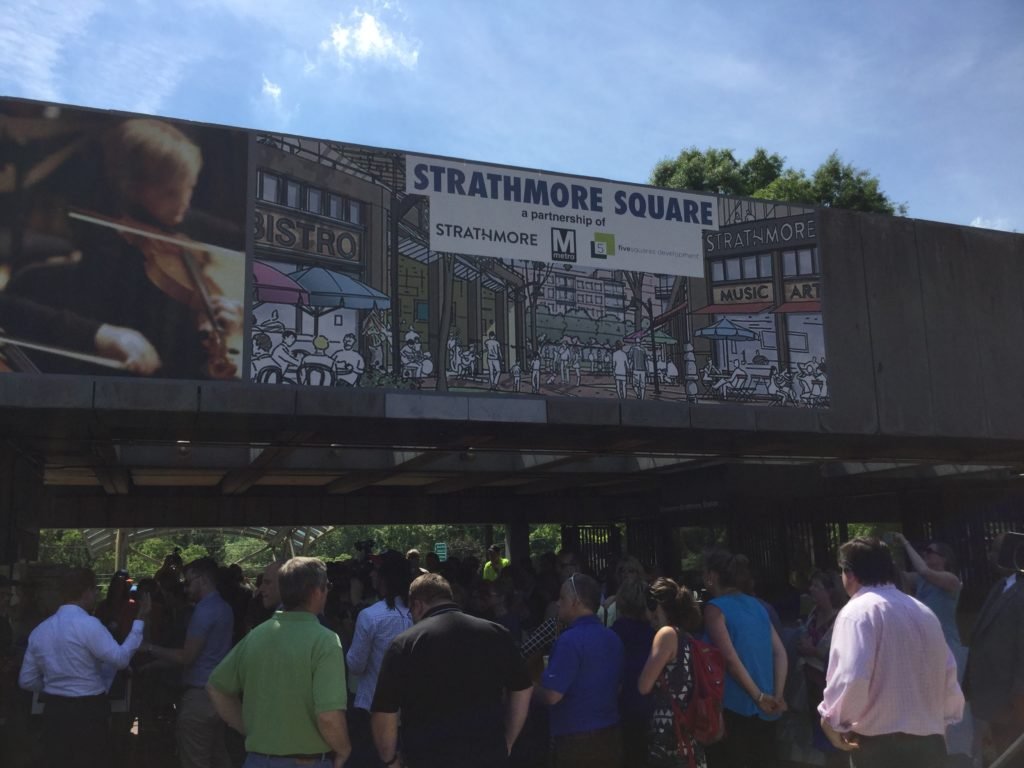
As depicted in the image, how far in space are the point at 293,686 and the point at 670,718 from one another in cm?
223

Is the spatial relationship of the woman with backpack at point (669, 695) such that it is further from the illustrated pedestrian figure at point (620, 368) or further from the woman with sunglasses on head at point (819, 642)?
the illustrated pedestrian figure at point (620, 368)

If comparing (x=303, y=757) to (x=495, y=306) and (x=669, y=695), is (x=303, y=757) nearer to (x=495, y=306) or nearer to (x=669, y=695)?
(x=669, y=695)

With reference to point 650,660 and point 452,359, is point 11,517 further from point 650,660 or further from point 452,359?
point 650,660

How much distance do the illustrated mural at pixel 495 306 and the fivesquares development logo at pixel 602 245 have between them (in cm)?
18

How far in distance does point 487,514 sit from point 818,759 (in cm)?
1413

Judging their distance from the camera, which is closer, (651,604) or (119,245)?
(651,604)

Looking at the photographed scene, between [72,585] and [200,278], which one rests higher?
[200,278]

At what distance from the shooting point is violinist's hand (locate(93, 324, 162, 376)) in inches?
345

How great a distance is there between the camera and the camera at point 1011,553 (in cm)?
515

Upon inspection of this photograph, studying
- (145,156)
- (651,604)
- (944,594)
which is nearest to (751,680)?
(651,604)

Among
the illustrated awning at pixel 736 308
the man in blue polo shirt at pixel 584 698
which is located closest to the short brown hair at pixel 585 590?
the man in blue polo shirt at pixel 584 698

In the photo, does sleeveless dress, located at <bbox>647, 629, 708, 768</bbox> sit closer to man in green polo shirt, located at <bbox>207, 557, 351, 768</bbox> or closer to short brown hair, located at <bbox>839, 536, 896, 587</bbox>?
short brown hair, located at <bbox>839, 536, 896, 587</bbox>

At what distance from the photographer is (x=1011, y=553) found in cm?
522

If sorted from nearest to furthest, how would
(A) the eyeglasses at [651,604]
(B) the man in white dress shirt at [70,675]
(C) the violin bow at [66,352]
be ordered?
(B) the man in white dress shirt at [70,675], (A) the eyeglasses at [651,604], (C) the violin bow at [66,352]
